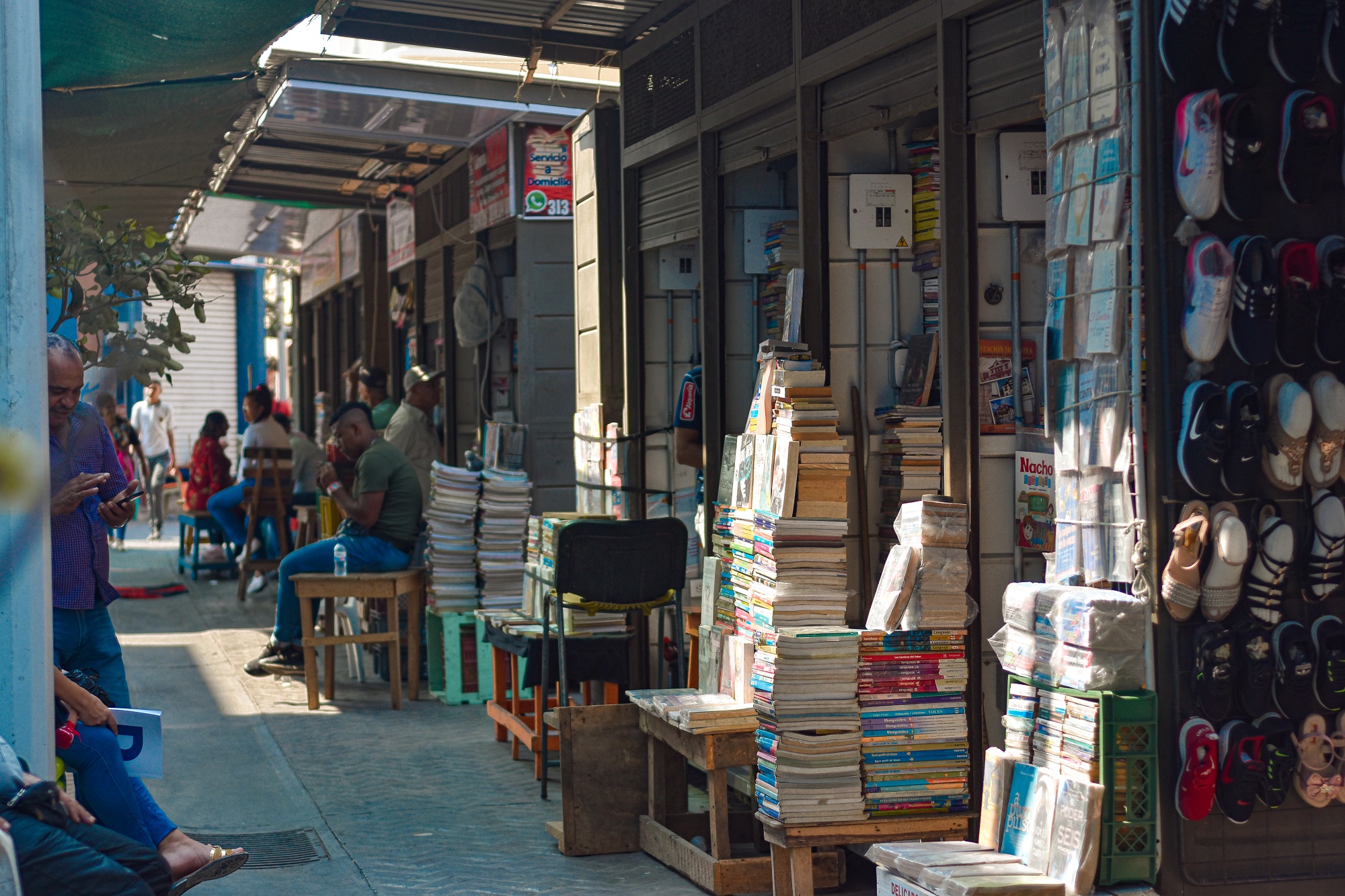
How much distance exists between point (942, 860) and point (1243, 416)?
→ 54.6 inches

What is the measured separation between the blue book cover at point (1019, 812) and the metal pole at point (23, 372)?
241 centimetres

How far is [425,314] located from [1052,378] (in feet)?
31.0

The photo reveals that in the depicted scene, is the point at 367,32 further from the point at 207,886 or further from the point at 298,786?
the point at 207,886

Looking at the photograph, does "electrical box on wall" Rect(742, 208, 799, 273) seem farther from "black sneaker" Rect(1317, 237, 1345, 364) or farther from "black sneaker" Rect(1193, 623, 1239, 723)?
"black sneaker" Rect(1193, 623, 1239, 723)

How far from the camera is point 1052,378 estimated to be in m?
4.05

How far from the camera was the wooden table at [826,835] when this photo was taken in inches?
176

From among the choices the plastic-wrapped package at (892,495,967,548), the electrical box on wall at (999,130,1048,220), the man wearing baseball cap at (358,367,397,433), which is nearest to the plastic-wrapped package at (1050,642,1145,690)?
the plastic-wrapped package at (892,495,967,548)

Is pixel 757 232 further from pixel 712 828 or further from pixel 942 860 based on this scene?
pixel 942 860

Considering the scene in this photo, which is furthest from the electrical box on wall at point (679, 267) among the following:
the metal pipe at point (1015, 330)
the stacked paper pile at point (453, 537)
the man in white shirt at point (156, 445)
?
the man in white shirt at point (156, 445)

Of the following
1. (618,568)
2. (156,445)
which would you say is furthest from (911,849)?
(156,445)

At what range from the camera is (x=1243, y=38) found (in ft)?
11.7

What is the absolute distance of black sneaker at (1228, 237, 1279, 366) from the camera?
3611 mm

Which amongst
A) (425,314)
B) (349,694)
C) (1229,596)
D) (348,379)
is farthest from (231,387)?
(1229,596)

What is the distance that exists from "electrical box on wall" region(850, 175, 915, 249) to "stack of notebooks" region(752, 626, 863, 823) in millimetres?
1743
